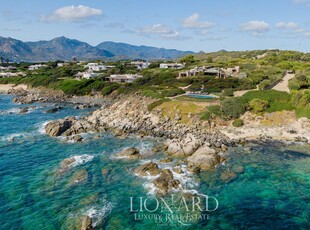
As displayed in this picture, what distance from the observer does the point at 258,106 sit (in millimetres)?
57062

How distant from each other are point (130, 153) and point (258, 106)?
93.8ft

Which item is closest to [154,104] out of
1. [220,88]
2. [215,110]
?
[215,110]

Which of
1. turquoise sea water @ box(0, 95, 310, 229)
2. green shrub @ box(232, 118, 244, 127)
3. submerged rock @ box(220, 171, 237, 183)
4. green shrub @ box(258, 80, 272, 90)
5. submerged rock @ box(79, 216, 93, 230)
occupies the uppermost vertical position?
green shrub @ box(258, 80, 272, 90)

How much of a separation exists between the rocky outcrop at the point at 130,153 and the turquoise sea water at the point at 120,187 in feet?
4.12

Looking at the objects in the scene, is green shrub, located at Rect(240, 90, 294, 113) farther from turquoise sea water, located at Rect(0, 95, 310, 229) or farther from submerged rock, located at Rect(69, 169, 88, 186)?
submerged rock, located at Rect(69, 169, 88, 186)

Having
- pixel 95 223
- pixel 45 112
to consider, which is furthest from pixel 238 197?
pixel 45 112

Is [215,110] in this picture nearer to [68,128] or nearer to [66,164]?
[68,128]

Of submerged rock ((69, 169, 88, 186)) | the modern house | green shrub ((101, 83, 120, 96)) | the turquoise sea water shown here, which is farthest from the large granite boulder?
the modern house

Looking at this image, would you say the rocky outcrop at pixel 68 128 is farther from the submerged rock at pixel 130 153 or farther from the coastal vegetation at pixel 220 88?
the coastal vegetation at pixel 220 88

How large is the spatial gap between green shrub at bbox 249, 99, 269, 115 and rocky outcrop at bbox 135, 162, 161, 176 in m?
28.9

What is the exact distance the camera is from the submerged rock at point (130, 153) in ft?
138

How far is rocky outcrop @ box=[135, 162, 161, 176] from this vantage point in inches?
1419

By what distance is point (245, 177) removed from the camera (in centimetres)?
3550

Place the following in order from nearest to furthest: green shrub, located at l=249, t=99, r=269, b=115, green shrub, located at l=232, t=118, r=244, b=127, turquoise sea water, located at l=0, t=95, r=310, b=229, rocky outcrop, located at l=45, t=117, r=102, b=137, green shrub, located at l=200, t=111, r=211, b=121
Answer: turquoise sea water, located at l=0, t=95, r=310, b=229 < rocky outcrop, located at l=45, t=117, r=102, b=137 < green shrub, located at l=232, t=118, r=244, b=127 < green shrub, located at l=200, t=111, r=211, b=121 < green shrub, located at l=249, t=99, r=269, b=115
